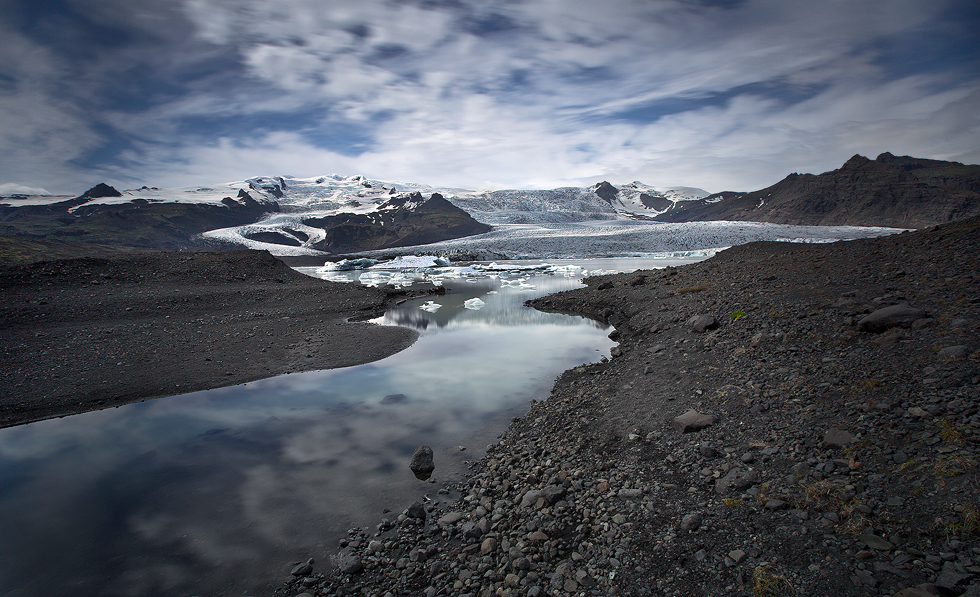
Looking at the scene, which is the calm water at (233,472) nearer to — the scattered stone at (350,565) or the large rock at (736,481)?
the scattered stone at (350,565)

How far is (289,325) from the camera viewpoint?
460 inches

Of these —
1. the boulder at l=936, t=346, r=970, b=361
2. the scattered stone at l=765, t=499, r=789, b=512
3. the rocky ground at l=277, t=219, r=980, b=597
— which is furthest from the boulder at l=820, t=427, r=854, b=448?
the boulder at l=936, t=346, r=970, b=361

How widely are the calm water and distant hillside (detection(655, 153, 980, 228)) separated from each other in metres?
93.0

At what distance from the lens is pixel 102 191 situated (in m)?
106

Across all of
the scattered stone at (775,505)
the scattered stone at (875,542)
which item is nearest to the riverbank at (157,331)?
the scattered stone at (775,505)

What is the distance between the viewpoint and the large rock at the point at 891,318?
468 centimetres

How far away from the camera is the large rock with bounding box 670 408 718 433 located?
4.17 meters

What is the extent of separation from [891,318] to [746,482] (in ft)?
10.8

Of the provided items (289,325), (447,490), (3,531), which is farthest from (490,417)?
(289,325)

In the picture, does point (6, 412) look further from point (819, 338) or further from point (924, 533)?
point (819, 338)

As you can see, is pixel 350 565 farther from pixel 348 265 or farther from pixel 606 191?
pixel 606 191

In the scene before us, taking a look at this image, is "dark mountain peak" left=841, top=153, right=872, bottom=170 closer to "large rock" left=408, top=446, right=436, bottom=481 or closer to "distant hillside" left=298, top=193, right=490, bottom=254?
"distant hillside" left=298, top=193, right=490, bottom=254

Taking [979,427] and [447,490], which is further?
[447,490]

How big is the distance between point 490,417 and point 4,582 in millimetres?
4838
